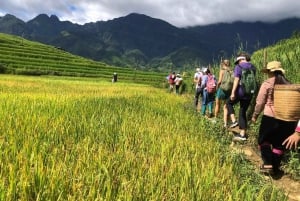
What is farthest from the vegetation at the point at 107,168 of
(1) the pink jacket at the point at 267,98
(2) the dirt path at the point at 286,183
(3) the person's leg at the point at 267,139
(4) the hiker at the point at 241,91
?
(4) the hiker at the point at 241,91

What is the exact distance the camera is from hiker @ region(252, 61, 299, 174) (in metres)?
6.70

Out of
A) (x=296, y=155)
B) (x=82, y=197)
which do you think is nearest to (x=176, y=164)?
(x=82, y=197)

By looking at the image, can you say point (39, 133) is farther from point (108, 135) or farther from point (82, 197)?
point (82, 197)

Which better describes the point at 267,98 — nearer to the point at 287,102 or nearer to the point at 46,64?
the point at 287,102

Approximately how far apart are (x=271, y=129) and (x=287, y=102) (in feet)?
1.86

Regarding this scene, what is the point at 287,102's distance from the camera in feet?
21.4

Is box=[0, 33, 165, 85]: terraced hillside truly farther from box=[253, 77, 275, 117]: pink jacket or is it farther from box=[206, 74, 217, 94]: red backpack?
box=[253, 77, 275, 117]: pink jacket

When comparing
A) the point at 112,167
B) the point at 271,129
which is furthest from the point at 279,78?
the point at 112,167

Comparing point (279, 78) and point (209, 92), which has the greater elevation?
point (279, 78)

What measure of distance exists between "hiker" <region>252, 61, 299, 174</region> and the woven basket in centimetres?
11

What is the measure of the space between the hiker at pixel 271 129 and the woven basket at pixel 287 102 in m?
0.11

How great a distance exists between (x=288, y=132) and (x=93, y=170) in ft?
13.3

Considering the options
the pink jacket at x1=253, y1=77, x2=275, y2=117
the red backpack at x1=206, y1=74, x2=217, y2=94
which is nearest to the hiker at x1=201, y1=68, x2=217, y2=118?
the red backpack at x1=206, y1=74, x2=217, y2=94

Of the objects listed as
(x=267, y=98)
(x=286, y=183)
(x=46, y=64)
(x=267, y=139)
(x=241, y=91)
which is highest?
(x=267, y=98)
